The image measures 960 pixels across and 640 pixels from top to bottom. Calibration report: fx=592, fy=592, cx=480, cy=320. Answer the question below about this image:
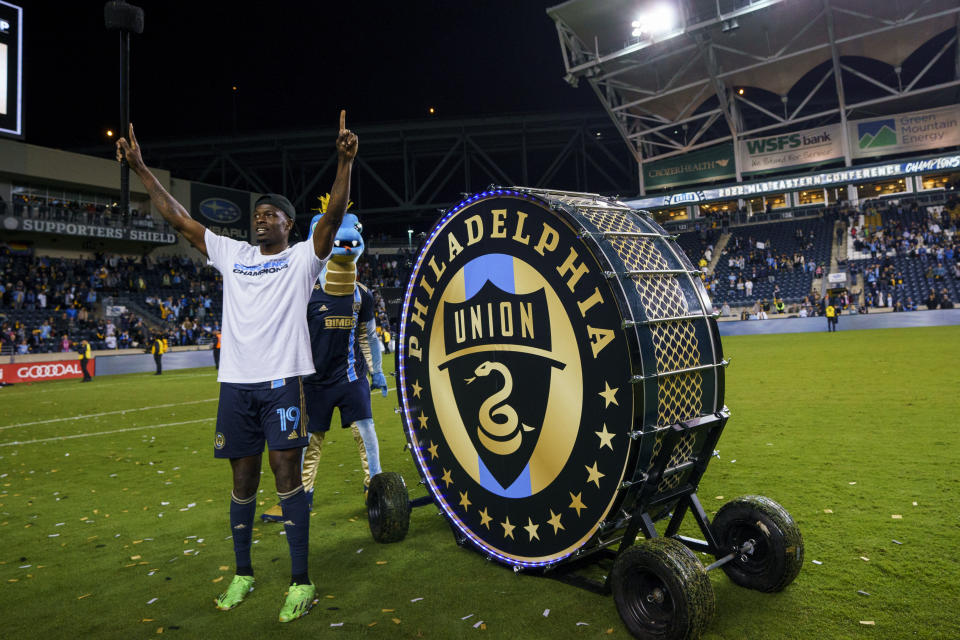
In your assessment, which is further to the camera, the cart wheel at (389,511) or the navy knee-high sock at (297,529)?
the cart wheel at (389,511)

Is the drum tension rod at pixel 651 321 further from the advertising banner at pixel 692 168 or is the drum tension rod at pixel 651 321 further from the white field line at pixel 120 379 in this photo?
the advertising banner at pixel 692 168

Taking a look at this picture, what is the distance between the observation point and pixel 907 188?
125 feet

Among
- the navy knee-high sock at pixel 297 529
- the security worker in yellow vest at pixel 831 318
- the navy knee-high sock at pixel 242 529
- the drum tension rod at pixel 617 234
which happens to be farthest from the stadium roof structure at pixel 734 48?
the navy knee-high sock at pixel 242 529

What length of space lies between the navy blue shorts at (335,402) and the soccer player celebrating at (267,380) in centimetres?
105

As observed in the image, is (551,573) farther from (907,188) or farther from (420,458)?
(907,188)

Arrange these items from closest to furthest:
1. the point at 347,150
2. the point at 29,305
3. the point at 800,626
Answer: the point at 800,626
the point at 347,150
the point at 29,305

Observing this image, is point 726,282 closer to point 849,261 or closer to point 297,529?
point 849,261

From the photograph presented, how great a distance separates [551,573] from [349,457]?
157 inches

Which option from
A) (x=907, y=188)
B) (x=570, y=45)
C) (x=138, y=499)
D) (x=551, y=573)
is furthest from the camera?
(x=907, y=188)

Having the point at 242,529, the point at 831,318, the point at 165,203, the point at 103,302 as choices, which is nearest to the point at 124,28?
the point at 165,203

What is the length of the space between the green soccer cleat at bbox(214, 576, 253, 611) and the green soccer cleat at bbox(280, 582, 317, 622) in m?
0.26

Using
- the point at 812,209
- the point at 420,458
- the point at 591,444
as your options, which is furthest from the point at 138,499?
the point at 812,209

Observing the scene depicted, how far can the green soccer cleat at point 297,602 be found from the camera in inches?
114

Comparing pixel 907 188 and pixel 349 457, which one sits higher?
pixel 907 188
